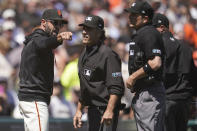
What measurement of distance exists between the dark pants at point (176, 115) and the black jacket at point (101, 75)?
4.92ft

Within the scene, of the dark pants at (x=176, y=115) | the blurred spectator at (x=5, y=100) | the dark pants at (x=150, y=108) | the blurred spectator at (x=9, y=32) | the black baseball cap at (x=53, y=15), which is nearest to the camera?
the dark pants at (x=150, y=108)

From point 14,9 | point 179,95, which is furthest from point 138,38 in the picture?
point 14,9

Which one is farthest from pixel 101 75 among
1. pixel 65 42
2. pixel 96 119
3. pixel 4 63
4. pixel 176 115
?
pixel 65 42

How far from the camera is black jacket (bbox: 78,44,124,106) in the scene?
7121 millimetres

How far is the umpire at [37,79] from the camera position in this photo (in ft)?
24.2

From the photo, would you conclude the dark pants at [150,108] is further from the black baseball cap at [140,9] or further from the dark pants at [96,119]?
the black baseball cap at [140,9]

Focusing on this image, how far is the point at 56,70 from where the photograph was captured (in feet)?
42.7

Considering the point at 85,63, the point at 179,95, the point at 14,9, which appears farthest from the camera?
the point at 14,9

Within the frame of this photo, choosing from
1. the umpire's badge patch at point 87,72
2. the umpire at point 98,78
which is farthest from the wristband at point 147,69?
the umpire's badge patch at point 87,72

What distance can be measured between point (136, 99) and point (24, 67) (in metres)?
1.51

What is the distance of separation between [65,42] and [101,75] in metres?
7.17

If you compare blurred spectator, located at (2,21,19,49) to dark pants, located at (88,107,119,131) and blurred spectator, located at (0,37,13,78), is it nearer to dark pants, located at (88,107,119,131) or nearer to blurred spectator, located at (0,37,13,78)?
blurred spectator, located at (0,37,13,78)

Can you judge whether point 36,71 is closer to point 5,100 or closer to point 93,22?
point 93,22

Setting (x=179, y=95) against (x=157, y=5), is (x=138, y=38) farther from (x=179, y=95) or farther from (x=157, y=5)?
(x=157, y=5)
